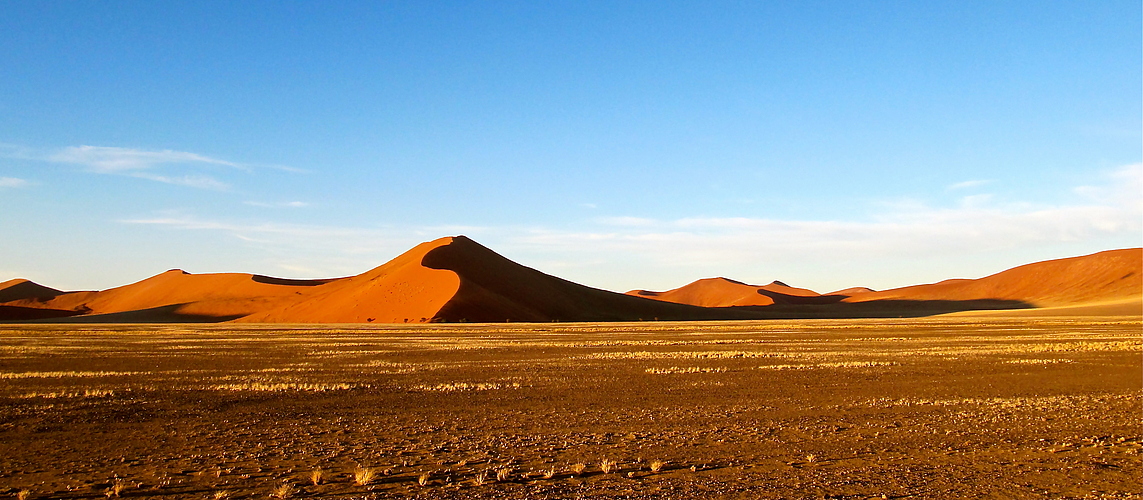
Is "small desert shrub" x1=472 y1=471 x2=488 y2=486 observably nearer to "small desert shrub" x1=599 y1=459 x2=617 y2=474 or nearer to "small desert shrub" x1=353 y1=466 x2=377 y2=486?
"small desert shrub" x1=353 y1=466 x2=377 y2=486

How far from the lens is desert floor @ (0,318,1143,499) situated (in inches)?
357

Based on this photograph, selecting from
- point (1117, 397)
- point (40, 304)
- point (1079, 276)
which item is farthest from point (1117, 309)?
point (40, 304)

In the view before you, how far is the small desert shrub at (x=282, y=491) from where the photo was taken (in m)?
8.53

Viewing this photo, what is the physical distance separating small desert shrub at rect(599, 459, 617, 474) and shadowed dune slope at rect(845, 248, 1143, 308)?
14114cm

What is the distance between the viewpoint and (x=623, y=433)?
41.1ft

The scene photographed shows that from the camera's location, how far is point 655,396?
17469 millimetres

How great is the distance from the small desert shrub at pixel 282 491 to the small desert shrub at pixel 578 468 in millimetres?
3172

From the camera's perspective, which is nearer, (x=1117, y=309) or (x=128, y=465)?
(x=128, y=465)

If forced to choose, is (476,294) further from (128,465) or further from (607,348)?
(128,465)

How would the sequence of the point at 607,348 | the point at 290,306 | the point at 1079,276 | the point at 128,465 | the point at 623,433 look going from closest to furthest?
the point at 128,465
the point at 623,433
the point at 607,348
the point at 290,306
the point at 1079,276

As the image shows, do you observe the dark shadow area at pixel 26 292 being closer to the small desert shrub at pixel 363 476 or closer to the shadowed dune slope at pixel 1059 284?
the shadowed dune slope at pixel 1059 284

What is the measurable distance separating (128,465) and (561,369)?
15533 mm

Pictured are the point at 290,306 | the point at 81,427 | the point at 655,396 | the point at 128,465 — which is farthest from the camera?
the point at 290,306

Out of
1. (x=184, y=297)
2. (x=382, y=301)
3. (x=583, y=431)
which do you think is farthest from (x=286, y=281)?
(x=583, y=431)
